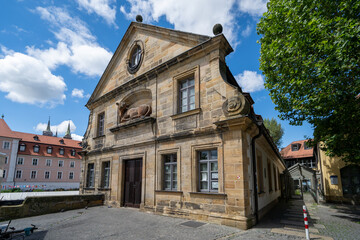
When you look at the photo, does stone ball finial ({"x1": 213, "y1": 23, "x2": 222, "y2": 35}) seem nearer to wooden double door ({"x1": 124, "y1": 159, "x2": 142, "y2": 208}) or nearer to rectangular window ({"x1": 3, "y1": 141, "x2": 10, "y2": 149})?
wooden double door ({"x1": 124, "y1": 159, "x2": 142, "y2": 208})

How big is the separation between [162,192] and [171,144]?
6.64 ft

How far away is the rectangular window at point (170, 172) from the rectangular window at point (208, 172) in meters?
1.34

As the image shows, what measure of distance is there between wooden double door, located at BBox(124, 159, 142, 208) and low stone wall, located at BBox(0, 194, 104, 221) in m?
2.15

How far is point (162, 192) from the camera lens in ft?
30.2

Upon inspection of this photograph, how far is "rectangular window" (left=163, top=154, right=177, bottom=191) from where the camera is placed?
30.2 ft

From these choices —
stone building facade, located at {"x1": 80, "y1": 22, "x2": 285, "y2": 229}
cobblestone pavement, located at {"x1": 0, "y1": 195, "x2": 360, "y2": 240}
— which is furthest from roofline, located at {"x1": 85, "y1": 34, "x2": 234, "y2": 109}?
cobblestone pavement, located at {"x1": 0, "y1": 195, "x2": 360, "y2": 240}

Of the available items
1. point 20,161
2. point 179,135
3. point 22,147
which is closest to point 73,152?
point 22,147

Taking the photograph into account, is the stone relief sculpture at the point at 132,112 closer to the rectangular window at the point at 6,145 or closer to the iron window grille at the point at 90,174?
the iron window grille at the point at 90,174

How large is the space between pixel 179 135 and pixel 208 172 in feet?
6.21

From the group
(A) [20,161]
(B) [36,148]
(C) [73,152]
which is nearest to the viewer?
(A) [20,161]

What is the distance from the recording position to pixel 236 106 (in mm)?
7531

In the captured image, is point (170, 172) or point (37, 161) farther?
point (37, 161)

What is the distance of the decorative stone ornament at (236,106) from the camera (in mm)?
7387

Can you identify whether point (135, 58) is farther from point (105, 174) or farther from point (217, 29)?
point (105, 174)
